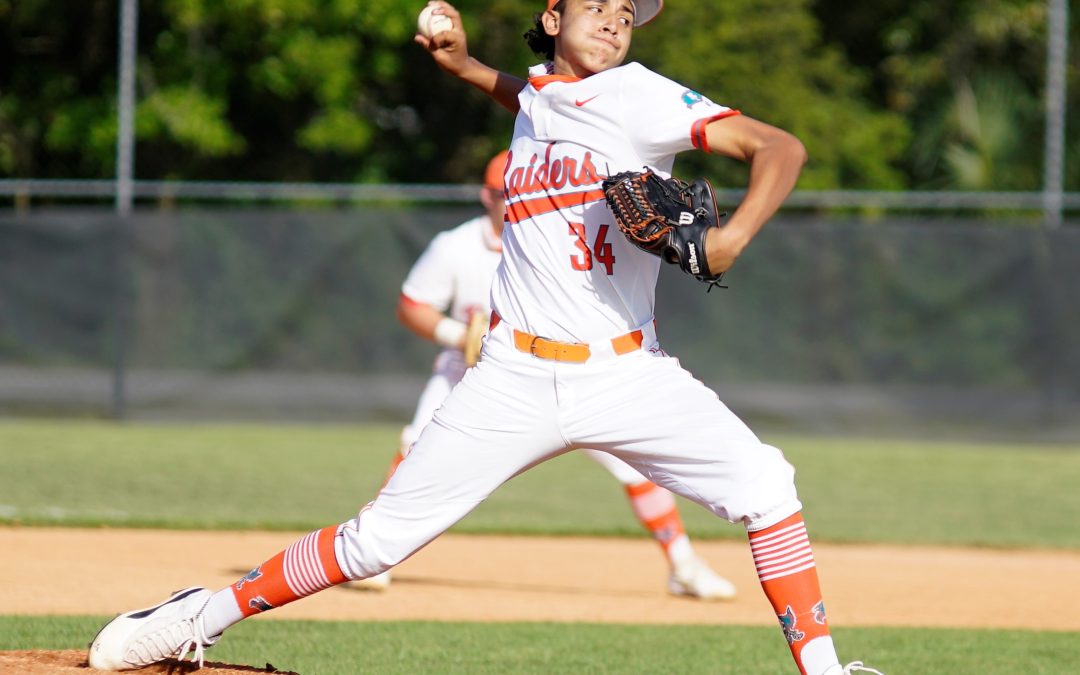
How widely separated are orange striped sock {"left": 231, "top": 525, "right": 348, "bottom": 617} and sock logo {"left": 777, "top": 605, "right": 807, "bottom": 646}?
4.01 ft

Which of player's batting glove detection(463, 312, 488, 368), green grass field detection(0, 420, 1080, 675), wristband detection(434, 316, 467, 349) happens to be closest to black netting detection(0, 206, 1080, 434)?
green grass field detection(0, 420, 1080, 675)

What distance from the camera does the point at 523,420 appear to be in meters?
3.91

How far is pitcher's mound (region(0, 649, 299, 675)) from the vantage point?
404 cm

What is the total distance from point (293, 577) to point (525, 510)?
5.50 metres

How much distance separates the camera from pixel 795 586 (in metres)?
3.86

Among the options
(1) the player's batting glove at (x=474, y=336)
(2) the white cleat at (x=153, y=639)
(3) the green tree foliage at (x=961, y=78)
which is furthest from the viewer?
(3) the green tree foliage at (x=961, y=78)

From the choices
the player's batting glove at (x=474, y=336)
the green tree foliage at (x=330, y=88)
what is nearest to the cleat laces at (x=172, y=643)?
the player's batting glove at (x=474, y=336)

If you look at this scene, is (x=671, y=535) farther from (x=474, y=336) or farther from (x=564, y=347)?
(x=564, y=347)

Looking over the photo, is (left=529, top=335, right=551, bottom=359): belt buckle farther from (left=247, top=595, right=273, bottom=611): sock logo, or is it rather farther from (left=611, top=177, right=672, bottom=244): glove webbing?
(left=247, top=595, right=273, bottom=611): sock logo

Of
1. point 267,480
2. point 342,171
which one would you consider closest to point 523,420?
point 267,480

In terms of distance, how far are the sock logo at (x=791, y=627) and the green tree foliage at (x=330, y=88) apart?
14736 mm

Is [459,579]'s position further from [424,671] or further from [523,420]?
[523,420]

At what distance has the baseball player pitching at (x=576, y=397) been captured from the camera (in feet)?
12.6

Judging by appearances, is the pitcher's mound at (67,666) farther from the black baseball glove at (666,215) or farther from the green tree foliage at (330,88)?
the green tree foliage at (330,88)
